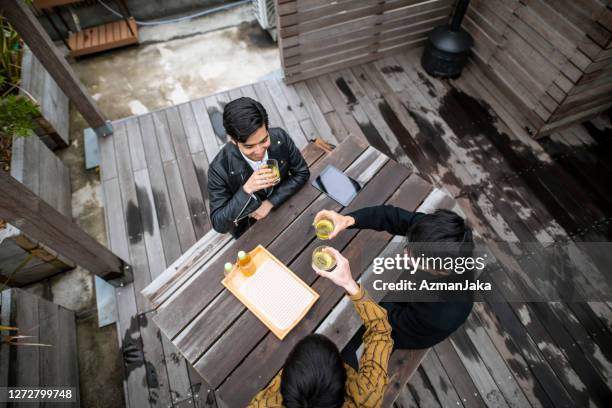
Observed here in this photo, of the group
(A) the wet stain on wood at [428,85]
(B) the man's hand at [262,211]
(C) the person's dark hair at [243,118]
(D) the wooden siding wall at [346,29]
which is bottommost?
(B) the man's hand at [262,211]

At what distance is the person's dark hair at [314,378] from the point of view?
4.50 ft

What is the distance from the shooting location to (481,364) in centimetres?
292

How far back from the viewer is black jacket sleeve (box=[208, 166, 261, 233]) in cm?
245

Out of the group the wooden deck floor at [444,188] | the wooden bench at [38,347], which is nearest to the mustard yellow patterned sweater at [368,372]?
the wooden deck floor at [444,188]

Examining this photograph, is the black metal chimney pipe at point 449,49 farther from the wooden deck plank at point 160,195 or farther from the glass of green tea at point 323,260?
the wooden deck plank at point 160,195

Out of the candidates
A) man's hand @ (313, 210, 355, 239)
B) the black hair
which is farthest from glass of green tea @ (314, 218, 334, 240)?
the black hair

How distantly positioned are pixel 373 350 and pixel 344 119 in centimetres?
337

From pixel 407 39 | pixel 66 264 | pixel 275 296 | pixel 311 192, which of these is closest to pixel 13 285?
pixel 66 264

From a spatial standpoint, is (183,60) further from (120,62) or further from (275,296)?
(275,296)

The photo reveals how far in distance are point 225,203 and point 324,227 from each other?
2.82ft

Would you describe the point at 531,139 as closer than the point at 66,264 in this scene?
No

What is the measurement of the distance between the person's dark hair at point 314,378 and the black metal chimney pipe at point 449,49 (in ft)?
15.1

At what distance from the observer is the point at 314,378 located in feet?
4.58

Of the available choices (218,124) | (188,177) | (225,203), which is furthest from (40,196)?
(225,203)
